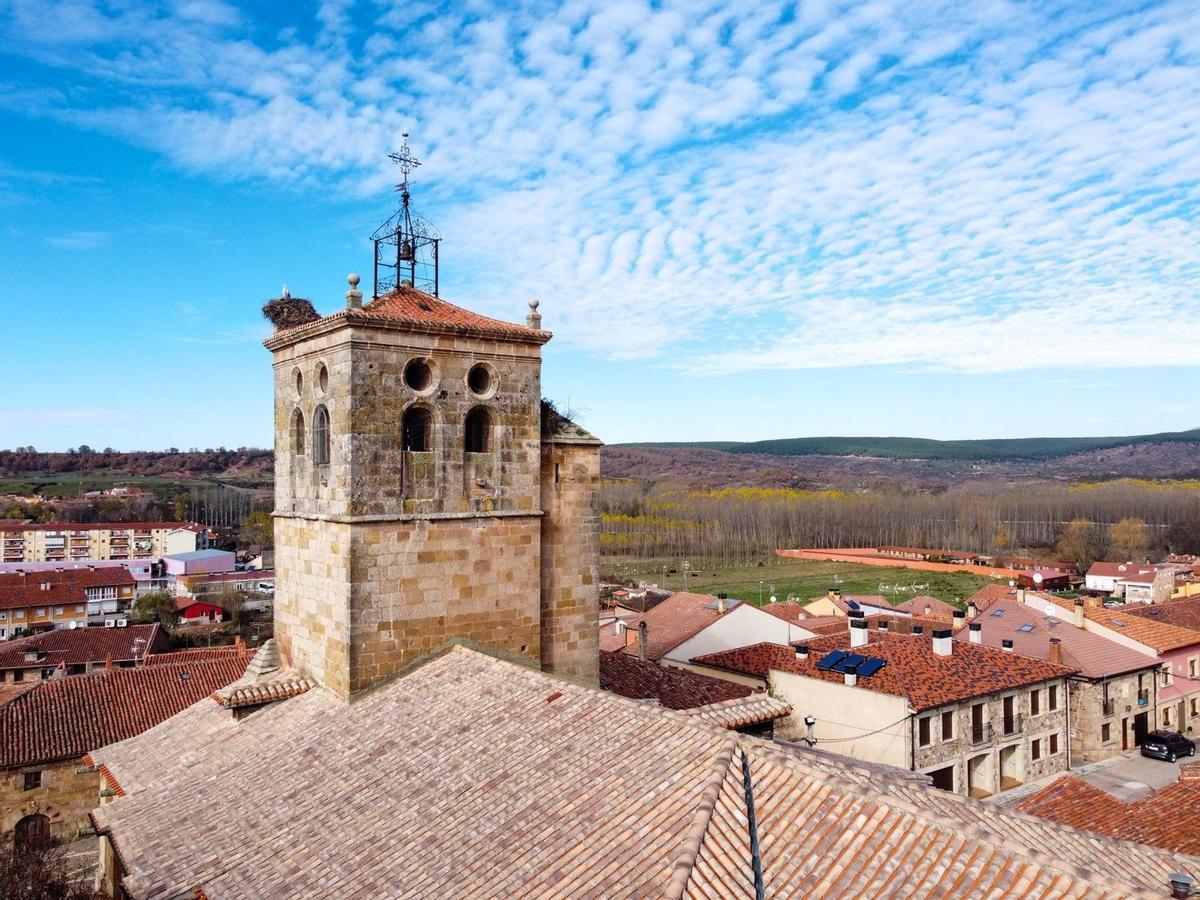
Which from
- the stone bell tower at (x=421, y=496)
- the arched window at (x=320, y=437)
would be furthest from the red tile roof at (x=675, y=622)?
the arched window at (x=320, y=437)

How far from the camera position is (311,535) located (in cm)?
1166

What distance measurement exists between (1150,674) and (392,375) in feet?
93.2

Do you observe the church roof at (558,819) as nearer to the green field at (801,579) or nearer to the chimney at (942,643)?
the chimney at (942,643)

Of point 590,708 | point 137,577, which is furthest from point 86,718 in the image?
point 137,577

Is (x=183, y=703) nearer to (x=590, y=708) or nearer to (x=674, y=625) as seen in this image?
(x=674, y=625)

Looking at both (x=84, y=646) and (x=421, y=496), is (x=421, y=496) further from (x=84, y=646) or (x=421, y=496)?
(x=84, y=646)

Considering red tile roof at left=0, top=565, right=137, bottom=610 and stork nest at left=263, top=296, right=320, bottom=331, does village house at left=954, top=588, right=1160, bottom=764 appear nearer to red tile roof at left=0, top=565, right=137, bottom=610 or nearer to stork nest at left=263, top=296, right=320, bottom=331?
stork nest at left=263, top=296, right=320, bottom=331

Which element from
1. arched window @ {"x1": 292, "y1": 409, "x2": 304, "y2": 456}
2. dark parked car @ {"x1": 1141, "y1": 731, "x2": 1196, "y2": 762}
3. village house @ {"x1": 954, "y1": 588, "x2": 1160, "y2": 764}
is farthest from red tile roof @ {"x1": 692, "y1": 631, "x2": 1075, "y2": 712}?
arched window @ {"x1": 292, "y1": 409, "x2": 304, "y2": 456}

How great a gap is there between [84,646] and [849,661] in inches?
1379

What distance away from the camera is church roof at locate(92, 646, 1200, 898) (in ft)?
19.1

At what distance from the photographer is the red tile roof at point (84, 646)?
3712 cm

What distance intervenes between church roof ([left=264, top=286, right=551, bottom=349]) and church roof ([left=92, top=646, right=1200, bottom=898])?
14.6 ft

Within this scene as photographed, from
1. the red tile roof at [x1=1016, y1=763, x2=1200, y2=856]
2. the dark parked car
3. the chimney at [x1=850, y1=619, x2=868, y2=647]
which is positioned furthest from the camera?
the dark parked car

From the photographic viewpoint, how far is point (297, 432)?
12711mm
